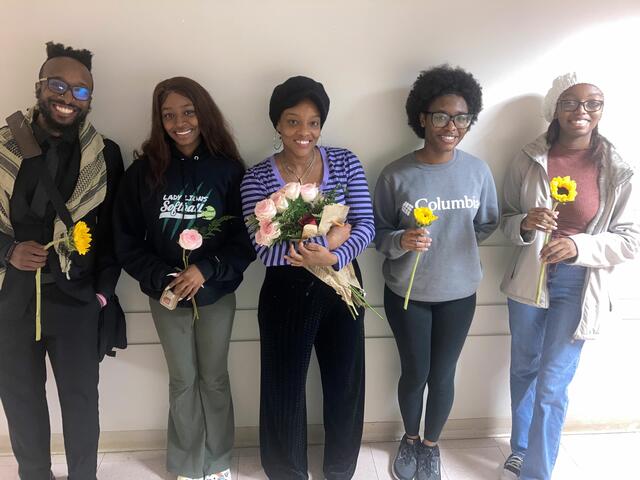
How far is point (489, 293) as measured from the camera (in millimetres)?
2492

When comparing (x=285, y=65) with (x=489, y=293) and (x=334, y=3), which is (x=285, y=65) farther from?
(x=489, y=293)

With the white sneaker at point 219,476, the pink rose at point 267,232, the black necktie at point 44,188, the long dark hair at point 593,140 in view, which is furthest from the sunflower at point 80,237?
the long dark hair at point 593,140

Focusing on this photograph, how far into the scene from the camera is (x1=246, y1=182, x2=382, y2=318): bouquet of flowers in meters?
1.70

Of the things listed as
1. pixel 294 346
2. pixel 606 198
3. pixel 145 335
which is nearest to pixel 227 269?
pixel 294 346

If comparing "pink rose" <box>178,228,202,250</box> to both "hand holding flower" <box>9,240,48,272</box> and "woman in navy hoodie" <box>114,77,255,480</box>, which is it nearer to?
"woman in navy hoodie" <box>114,77,255,480</box>

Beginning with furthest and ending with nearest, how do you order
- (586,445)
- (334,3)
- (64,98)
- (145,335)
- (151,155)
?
(586,445) → (145,335) → (334,3) → (151,155) → (64,98)

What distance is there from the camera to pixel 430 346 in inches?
85.7

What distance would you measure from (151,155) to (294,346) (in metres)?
1.00

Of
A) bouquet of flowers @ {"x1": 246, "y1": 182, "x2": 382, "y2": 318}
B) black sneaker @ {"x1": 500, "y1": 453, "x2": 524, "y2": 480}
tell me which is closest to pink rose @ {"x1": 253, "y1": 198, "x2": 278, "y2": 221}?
bouquet of flowers @ {"x1": 246, "y1": 182, "x2": 382, "y2": 318}

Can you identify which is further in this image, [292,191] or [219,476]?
[219,476]

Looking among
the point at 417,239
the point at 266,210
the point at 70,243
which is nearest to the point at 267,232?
the point at 266,210

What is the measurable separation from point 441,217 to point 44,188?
1609mm

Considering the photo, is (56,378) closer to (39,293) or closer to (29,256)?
(39,293)

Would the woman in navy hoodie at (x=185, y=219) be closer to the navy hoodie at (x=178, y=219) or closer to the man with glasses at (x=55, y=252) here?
the navy hoodie at (x=178, y=219)
